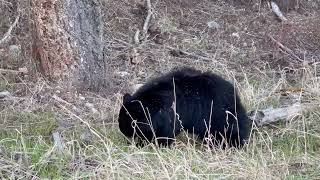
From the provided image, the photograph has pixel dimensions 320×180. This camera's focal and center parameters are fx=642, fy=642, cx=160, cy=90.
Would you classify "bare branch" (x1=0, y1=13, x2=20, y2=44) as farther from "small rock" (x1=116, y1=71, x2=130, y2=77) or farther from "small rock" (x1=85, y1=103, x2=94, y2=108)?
"small rock" (x1=85, y1=103, x2=94, y2=108)

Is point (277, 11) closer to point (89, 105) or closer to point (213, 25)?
point (213, 25)

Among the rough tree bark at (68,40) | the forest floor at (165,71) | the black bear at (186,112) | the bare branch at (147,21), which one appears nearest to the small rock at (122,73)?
the forest floor at (165,71)

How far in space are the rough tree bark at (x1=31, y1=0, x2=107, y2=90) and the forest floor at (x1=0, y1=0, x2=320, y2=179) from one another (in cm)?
19

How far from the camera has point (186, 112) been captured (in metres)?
5.10

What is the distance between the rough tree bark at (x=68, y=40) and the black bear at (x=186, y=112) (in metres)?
1.39

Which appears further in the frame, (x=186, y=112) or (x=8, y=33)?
(x=8, y=33)

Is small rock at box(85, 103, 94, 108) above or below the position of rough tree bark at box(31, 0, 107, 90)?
below

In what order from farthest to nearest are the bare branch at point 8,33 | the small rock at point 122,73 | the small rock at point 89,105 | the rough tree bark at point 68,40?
the bare branch at point 8,33, the small rock at point 122,73, the rough tree bark at point 68,40, the small rock at point 89,105

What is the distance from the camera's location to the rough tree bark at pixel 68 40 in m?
6.32

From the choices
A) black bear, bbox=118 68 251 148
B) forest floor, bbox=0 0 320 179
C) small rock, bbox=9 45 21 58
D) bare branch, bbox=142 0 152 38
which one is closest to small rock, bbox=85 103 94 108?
forest floor, bbox=0 0 320 179

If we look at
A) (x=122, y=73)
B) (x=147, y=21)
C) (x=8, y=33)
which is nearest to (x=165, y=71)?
(x=122, y=73)

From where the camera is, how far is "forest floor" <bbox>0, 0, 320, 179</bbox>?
4.31 m

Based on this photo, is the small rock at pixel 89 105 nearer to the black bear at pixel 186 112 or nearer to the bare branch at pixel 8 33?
the black bear at pixel 186 112

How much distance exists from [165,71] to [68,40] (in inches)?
62.9
